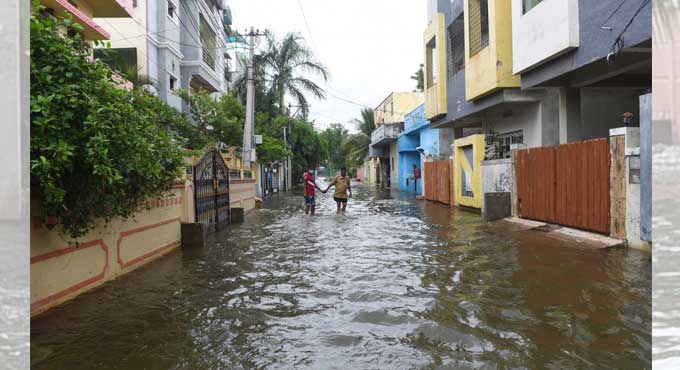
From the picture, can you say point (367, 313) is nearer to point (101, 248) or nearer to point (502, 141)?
point (101, 248)

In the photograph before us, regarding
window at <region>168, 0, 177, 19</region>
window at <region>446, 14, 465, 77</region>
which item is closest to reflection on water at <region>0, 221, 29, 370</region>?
window at <region>446, 14, 465, 77</region>

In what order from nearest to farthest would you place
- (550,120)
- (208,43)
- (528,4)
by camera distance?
(528,4) < (550,120) < (208,43)

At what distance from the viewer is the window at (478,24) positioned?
1476cm

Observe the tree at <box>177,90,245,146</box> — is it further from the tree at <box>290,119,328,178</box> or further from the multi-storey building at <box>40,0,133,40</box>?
the tree at <box>290,119,328,178</box>

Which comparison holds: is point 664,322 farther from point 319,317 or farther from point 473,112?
point 473,112

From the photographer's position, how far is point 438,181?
67.6 ft

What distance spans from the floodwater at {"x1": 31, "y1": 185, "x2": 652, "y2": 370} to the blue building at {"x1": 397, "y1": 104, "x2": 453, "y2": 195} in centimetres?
1673

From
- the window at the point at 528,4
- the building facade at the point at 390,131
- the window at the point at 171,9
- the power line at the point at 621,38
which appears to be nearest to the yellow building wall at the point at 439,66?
the window at the point at 528,4

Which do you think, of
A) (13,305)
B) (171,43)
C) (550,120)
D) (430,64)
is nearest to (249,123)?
(171,43)

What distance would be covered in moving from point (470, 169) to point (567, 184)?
652 centimetres

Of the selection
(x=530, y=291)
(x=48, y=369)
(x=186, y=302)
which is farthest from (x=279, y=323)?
(x=530, y=291)

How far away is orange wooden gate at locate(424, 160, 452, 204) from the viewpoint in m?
19.2

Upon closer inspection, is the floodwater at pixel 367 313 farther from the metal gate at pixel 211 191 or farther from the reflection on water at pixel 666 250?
the metal gate at pixel 211 191

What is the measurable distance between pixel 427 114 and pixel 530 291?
16248 mm
